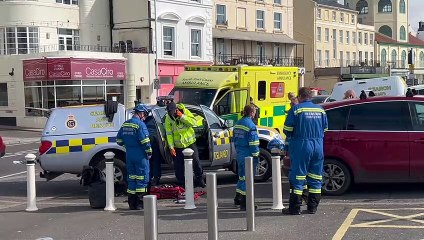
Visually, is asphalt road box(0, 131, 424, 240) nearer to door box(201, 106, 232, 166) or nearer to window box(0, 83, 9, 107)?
door box(201, 106, 232, 166)

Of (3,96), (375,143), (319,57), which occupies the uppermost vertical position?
(319,57)

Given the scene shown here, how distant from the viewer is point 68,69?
108ft

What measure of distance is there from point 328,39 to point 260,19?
61.3 feet

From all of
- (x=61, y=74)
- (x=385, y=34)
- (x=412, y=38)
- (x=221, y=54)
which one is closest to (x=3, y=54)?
(x=61, y=74)

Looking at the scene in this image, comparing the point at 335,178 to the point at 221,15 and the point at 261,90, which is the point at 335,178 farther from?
the point at 221,15

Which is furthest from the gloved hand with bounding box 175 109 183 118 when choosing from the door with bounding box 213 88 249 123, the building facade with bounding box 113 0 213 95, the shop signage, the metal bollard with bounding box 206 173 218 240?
the building facade with bounding box 113 0 213 95

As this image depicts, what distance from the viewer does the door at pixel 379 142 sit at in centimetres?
1023

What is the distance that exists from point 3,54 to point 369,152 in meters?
29.6

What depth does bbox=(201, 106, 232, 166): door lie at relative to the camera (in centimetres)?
1191

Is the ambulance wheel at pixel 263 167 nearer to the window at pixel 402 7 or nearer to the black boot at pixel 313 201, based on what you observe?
the black boot at pixel 313 201

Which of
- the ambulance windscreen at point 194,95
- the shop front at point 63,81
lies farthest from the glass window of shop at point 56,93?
the ambulance windscreen at point 194,95

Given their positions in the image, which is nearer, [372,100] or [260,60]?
[372,100]

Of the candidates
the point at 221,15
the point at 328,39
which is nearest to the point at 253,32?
the point at 221,15

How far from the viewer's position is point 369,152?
10.3 meters
